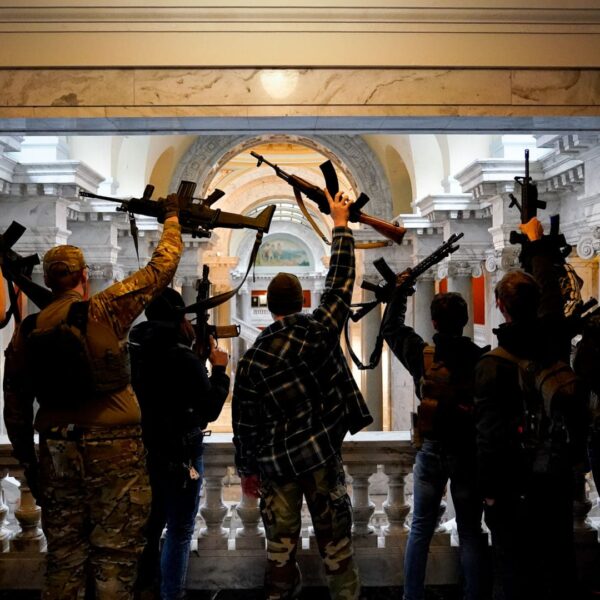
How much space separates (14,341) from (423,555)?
2.04 m

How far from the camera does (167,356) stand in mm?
2709

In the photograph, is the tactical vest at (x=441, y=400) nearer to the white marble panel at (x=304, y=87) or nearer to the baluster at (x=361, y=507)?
the baluster at (x=361, y=507)

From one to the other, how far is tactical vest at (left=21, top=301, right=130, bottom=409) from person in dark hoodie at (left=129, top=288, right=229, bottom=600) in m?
0.30

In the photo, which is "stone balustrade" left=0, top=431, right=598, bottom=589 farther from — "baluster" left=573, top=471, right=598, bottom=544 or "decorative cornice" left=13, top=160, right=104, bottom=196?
"decorative cornice" left=13, top=160, right=104, bottom=196

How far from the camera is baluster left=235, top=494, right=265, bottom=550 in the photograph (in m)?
3.32

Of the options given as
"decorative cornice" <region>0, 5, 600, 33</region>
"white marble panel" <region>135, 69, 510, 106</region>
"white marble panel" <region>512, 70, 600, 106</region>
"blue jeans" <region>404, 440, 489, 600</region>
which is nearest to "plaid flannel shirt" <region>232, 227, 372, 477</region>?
"blue jeans" <region>404, 440, 489, 600</region>

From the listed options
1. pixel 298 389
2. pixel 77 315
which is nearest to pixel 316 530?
pixel 298 389

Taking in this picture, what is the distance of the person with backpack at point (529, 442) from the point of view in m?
2.32

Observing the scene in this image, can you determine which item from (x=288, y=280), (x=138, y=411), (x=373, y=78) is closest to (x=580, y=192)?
(x=373, y=78)


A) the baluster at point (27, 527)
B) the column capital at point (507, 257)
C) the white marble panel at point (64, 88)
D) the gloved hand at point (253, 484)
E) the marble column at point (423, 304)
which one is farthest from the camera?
the marble column at point (423, 304)

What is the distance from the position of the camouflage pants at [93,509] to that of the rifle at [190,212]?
90 centimetres

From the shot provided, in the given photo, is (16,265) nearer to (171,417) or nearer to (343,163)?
(171,417)

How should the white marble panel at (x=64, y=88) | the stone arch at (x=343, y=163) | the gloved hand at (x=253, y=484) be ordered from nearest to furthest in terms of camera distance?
the gloved hand at (x=253, y=484) → the white marble panel at (x=64, y=88) → the stone arch at (x=343, y=163)

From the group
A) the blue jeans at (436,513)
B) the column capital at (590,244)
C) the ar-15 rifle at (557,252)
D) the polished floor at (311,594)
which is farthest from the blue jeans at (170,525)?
the column capital at (590,244)
